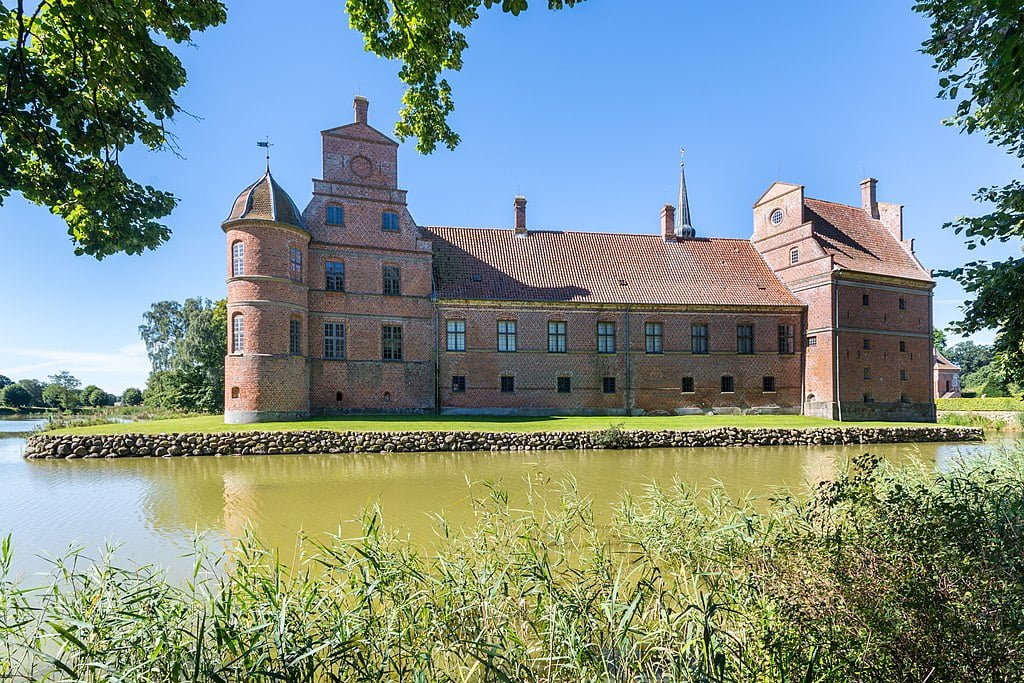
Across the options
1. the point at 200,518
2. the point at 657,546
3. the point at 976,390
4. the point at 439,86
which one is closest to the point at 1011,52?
the point at 657,546

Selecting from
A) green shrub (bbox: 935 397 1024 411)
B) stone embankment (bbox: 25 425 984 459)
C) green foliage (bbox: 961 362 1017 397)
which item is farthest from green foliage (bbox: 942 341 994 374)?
stone embankment (bbox: 25 425 984 459)

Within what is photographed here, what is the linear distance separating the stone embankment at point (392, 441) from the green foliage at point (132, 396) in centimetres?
4196

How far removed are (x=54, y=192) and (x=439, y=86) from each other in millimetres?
4478

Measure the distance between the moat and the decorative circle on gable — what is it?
14.2 meters

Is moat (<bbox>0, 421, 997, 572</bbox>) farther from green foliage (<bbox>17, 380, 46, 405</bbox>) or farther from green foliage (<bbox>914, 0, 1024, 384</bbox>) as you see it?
green foliage (<bbox>17, 380, 46, 405</bbox>)

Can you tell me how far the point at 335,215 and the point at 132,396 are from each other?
42.6 m

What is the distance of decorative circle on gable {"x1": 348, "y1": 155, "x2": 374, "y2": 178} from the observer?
24.8 meters

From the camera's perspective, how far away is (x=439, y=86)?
6980mm

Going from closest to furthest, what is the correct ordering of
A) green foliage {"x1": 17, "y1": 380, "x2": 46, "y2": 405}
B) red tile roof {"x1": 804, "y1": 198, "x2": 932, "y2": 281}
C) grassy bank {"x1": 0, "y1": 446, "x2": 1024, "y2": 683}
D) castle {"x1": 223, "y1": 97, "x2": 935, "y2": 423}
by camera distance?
grassy bank {"x1": 0, "y1": 446, "x2": 1024, "y2": 683} < castle {"x1": 223, "y1": 97, "x2": 935, "y2": 423} < red tile roof {"x1": 804, "y1": 198, "x2": 932, "y2": 281} < green foliage {"x1": 17, "y1": 380, "x2": 46, "y2": 405}

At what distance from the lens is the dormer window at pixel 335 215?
80.1 feet

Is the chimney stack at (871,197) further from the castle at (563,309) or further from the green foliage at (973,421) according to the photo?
the green foliage at (973,421)

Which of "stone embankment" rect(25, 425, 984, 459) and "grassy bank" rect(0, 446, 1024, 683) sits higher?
"grassy bank" rect(0, 446, 1024, 683)

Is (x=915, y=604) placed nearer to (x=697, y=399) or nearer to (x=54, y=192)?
(x=54, y=192)

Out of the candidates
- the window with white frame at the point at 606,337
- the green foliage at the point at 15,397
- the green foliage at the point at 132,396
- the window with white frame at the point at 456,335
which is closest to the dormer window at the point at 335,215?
the window with white frame at the point at 456,335
